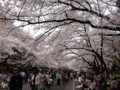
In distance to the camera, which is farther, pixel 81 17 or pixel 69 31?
pixel 69 31

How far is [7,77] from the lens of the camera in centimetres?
1152

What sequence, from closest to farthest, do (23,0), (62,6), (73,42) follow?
1. (23,0)
2. (62,6)
3. (73,42)

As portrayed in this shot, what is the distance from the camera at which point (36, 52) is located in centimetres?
1567

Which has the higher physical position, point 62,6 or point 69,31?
point 62,6

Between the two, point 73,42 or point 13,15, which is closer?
point 13,15

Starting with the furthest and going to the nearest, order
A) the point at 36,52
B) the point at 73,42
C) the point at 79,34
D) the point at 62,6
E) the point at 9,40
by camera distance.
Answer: the point at 36,52, the point at 9,40, the point at 73,42, the point at 79,34, the point at 62,6

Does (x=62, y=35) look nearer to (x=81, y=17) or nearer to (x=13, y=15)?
(x=81, y=17)

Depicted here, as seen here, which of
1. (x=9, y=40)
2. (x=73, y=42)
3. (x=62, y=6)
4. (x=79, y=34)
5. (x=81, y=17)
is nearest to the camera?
(x=62, y=6)

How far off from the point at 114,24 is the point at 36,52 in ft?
35.6

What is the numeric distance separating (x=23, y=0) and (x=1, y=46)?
10.2 m

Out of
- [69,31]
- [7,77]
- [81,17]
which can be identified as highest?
[81,17]

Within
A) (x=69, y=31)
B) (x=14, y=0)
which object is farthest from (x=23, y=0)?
(x=69, y=31)

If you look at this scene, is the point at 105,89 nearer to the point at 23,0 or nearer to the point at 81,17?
the point at 81,17

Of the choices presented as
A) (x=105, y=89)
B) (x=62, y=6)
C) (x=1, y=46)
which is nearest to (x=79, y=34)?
(x=105, y=89)
